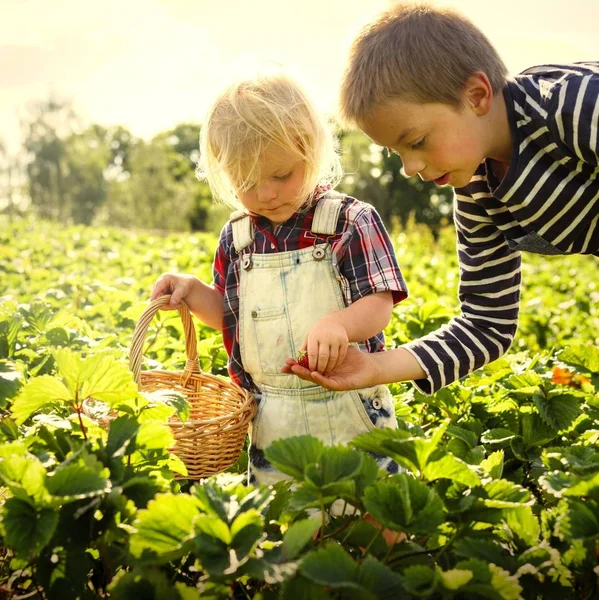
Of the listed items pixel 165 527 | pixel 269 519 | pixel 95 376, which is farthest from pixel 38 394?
pixel 269 519

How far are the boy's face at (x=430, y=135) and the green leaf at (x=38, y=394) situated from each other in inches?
42.9

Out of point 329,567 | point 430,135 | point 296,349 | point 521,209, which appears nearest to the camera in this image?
point 329,567

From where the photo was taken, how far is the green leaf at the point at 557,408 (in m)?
2.05

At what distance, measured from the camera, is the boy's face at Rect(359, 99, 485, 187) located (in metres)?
1.87

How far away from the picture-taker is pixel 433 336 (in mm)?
2213

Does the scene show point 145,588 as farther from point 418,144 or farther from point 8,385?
point 418,144

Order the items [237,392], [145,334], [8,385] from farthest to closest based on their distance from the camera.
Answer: [237,392] → [145,334] → [8,385]

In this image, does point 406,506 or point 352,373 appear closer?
point 406,506

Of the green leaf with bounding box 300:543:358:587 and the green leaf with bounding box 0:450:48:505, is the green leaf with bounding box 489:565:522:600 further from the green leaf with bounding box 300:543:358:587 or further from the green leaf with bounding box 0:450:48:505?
the green leaf with bounding box 0:450:48:505

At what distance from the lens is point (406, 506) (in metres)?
1.13

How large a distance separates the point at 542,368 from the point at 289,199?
1.15m

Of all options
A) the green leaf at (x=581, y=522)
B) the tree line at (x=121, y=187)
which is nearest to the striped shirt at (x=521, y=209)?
the green leaf at (x=581, y=522)

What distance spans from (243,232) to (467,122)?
2.78ft

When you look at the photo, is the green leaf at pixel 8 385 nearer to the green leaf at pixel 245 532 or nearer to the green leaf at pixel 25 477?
the green leaf at pixel 25 477
